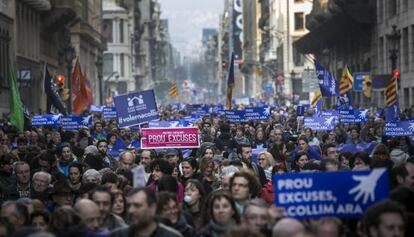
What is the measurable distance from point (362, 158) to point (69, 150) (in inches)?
243

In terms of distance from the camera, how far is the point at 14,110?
24.9m

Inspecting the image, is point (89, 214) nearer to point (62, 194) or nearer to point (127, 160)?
point (62, 194)

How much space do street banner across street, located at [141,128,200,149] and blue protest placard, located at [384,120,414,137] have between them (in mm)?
4157

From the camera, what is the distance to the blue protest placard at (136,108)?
2491 centimetres

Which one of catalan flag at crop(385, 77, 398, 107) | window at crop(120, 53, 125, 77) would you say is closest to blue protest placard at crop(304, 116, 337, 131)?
catalan flag at crop(385, 77, 398, 107)

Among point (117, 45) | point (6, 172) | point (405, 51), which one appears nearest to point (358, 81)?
point (405, 51)

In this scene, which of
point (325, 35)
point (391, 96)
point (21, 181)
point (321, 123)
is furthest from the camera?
point (325, 35)

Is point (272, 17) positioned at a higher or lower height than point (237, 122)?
higher

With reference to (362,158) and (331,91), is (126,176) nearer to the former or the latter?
(362,158)

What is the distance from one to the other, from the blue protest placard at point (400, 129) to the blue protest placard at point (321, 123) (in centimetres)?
509

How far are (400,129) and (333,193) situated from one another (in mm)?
13104

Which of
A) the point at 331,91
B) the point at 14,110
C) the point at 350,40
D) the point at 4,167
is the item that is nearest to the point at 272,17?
the point at 350,40

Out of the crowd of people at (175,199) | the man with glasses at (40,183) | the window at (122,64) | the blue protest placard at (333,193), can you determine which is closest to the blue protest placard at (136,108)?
the crowd of people at (175,199)

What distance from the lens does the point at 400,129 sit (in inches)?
894
